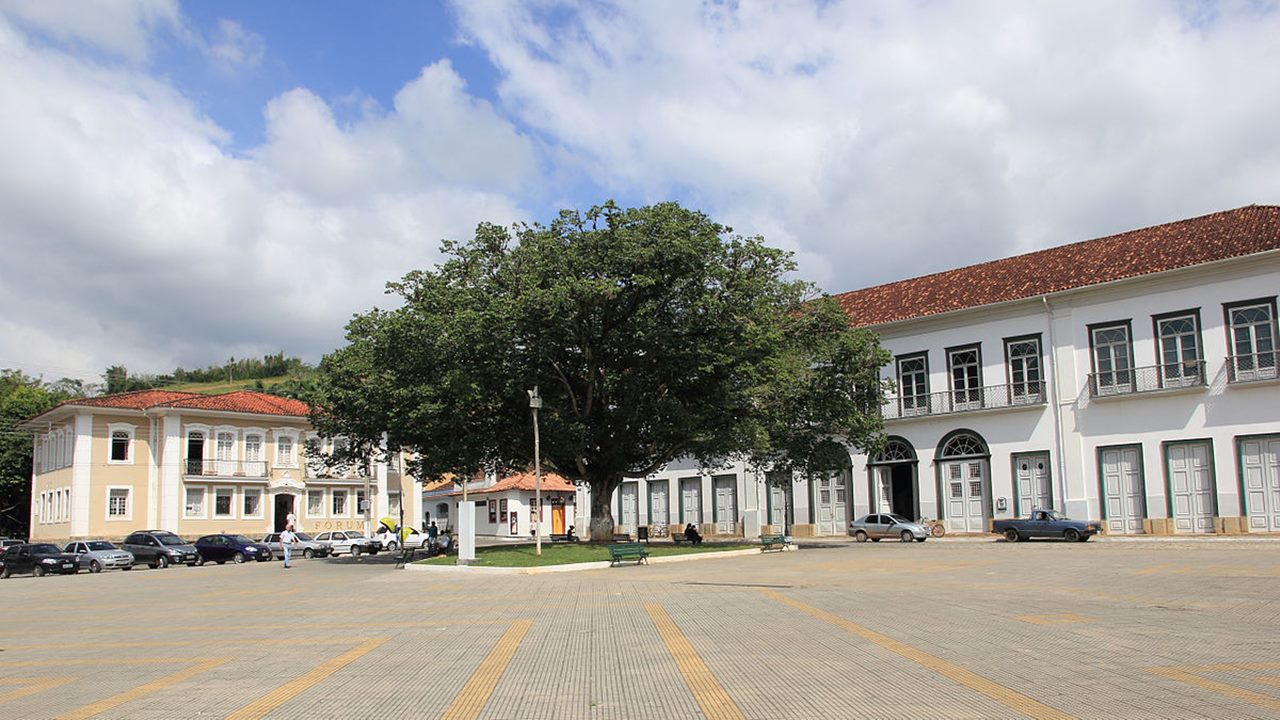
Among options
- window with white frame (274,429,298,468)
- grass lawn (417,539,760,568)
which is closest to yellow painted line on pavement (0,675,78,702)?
grass lawn (417,539,760,568)

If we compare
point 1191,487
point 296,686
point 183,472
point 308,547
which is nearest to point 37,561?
point 308,547

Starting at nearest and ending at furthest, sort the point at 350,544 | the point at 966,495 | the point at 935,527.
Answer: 1. the point at 935,527
2. the point at 966,495
3. the point at 350,544

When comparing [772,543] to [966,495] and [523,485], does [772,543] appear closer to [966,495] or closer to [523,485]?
[966,495]

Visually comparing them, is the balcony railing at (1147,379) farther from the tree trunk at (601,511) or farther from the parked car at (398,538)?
the parked car at (398,538)

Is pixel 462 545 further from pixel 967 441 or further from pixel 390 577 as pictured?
pixel 967 441

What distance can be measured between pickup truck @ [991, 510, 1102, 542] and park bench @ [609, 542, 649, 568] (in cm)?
1704

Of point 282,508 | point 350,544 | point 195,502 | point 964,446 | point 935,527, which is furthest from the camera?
point 282,508

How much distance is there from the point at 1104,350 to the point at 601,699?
125 ft

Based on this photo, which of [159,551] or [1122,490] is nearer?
[1122,490]

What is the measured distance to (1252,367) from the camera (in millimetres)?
37250

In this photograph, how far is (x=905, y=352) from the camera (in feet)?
157

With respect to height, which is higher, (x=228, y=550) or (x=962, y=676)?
(x=962, y=676)

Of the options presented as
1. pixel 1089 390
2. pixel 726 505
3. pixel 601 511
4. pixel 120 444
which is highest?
pixel 1089 390

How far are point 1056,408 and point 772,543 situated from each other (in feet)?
49.4
